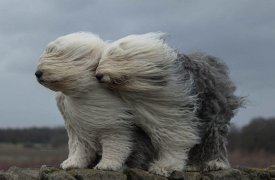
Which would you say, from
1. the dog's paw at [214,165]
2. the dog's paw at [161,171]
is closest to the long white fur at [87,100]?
the dog's paw at [161,171]

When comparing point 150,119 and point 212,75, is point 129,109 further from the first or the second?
point 212,75

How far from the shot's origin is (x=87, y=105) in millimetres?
4035

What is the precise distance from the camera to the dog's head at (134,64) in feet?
13.0

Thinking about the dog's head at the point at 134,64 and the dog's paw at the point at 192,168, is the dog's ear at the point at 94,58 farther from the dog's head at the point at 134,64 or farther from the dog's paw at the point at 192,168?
the dog's paw at the point at 192,168

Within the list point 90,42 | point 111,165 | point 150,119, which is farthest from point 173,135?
point 90,42

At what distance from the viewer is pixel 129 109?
4094 mm

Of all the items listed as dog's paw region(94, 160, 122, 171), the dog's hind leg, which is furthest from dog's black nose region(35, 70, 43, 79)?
the dog's hind leg

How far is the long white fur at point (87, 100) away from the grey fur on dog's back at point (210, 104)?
0.50 m

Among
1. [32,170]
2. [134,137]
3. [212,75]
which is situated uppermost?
[212,75]

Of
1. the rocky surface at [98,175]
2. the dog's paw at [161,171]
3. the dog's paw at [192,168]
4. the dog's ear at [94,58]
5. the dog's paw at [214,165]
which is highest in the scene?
the dog's ear at [94,58]

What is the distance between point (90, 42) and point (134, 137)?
2.19 feet

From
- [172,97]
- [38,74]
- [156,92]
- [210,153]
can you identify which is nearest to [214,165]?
[210,153]

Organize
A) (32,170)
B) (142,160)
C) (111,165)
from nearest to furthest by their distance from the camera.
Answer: (32,170) → (111,165) → (142,160)

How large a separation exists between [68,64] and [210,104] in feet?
3.25
